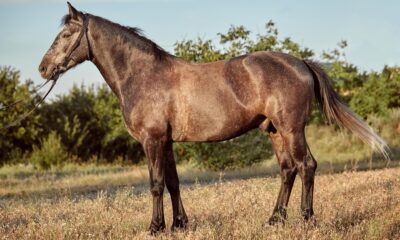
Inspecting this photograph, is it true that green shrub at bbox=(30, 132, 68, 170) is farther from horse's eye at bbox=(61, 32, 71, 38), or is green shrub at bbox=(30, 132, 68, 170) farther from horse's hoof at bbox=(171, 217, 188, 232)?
horse's hoof at bbox=(171, 217, 188, 232)

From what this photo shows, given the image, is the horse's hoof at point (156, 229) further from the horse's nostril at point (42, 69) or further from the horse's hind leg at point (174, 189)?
the horse's nostril at point (42, 69)

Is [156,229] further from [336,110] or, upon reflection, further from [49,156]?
[49,156]

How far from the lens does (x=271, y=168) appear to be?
63.1 feet

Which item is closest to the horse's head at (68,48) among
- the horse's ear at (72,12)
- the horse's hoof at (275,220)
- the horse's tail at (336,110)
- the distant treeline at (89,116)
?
the horse's ear at (72,12)

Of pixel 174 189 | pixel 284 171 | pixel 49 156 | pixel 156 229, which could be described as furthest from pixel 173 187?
pixel 49 156

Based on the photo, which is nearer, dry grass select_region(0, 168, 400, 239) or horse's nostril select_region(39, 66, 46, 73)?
dry grass select_region(0, 168, 400, 239)

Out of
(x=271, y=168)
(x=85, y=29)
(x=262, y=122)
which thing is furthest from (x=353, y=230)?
(x=271, y=168)

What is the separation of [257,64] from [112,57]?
1812 millimetres

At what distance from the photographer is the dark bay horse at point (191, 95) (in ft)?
23.1

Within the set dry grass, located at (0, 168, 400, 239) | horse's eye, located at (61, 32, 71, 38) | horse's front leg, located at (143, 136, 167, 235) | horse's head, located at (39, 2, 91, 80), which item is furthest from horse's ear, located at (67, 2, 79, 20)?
dry grass, located at (0, 168, 400, 239)

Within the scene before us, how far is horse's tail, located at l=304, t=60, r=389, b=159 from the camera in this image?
760 centimetres

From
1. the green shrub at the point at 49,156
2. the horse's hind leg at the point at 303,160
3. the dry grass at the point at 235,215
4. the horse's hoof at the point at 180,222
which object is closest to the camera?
the dry grass at the point at 235,215

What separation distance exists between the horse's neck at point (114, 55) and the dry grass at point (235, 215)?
1.75 m

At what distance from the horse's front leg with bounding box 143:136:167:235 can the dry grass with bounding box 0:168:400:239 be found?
7.3 inches
